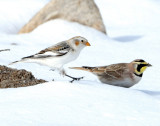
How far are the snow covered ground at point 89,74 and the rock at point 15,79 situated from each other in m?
0.53

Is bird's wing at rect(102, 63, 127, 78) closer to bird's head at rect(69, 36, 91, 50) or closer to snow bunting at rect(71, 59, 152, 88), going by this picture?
snow bunting at rect(71, 59, 152, 88)

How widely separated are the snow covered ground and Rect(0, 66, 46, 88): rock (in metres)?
0.53

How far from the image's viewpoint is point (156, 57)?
1124 cm

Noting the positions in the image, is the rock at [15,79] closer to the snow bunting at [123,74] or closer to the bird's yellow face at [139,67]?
the snow bunting at [123,74]

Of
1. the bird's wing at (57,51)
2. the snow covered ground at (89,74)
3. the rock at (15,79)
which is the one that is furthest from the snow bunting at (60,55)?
the rock at (15,79)

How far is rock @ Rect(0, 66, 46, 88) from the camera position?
643 cm

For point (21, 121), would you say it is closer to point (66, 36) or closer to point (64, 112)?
point (64, 112)

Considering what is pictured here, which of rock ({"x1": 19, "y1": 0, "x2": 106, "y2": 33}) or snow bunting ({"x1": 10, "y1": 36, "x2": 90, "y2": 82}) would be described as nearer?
snow bunting ({"x1": 10, "y1": 36, "x2": 90, "y2": 82})

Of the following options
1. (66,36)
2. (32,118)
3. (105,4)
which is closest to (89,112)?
(32,118)

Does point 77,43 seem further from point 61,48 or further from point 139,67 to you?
point 139,67

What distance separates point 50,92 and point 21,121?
111 cm

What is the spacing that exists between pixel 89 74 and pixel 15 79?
8.01 feet

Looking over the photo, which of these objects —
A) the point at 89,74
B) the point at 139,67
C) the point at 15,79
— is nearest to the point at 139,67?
the point at 139,67

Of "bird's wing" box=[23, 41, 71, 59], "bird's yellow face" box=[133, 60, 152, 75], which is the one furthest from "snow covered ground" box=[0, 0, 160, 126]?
"bird's wing" box=[23, 41, 71, 59]
